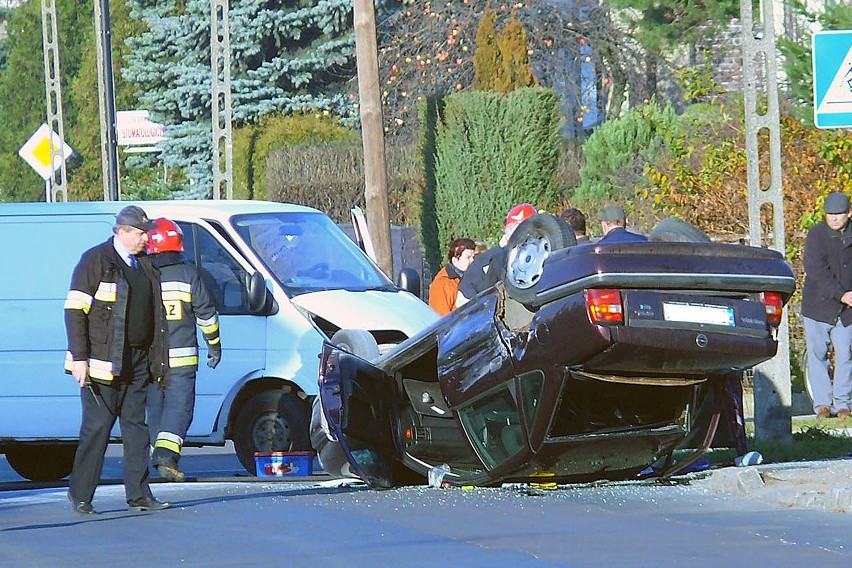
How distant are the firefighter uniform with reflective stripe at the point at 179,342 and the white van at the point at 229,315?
4.36 ft

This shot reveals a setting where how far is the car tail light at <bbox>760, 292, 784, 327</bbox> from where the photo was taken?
32.2 feet

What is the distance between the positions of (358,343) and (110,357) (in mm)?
1564

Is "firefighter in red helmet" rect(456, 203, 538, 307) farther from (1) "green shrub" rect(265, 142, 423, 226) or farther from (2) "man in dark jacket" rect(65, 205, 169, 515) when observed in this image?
(1) "green shrub" rect(265, 142, 423, 226)

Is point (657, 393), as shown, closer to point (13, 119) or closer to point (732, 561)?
point (732, 561)

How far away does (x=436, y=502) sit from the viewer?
10625mm

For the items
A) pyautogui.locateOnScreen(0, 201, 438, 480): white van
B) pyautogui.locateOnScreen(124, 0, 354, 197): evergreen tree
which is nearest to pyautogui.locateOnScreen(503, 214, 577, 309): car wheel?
pyautogui.locateOnScreen(0, 201, 438, 480): white van

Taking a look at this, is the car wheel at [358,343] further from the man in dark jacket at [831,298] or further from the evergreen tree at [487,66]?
the evergreen tree at [487,66]

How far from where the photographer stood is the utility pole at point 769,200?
13562 millimetres

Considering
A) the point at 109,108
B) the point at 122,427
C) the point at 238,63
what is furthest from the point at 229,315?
the point at 238,63

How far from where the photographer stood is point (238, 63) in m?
42.7

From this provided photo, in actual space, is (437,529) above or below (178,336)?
below

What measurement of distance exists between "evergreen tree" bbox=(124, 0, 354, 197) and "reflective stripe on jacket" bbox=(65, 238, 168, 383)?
3116 cm

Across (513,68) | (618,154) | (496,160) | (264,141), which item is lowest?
(496,160)

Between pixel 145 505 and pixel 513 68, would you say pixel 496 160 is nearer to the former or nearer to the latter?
pixel 513 68
